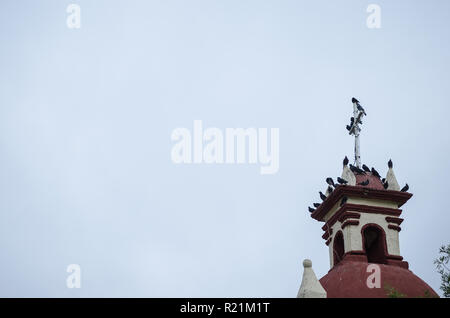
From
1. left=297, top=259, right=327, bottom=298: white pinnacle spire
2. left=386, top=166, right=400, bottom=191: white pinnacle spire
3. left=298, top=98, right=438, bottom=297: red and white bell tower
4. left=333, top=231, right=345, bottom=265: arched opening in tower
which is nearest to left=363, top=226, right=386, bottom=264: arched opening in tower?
left=298, top=98, right=438, bottom=297: red and white bell tower

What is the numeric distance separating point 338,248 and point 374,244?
126 cm

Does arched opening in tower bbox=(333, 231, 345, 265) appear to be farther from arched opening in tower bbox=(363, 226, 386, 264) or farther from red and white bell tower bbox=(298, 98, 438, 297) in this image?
arched opening in tower bbox=(363, 226, 386, 264)

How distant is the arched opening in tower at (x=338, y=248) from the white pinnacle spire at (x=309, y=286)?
418 centimetres

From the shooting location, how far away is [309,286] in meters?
19.6

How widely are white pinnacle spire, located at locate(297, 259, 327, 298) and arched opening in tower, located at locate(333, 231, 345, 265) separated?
418 cm

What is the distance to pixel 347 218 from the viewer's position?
76.3ft

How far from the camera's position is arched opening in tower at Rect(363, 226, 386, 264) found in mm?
23219

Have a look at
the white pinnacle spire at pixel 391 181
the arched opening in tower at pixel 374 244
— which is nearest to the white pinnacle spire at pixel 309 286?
the arched opening in tower at pixel 374 244

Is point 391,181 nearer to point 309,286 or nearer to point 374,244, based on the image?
point 374,244

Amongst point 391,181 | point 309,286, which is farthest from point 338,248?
point 309,286

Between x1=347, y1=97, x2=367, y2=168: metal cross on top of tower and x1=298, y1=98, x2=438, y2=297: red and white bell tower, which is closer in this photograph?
x1=298, y1=98, x2=438, y2=297: red and white bell tower
